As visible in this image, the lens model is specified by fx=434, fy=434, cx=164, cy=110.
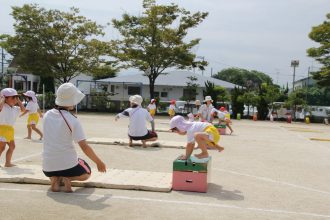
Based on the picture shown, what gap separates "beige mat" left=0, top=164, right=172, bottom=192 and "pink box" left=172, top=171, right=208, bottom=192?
0.17 m

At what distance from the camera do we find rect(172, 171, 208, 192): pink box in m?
7.28

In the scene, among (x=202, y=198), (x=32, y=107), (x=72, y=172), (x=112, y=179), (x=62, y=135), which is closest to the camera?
(x=62, y=135)

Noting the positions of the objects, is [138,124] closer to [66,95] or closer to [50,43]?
[66,95]

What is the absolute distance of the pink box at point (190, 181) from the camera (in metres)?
7.28

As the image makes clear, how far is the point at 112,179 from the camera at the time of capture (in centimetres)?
764

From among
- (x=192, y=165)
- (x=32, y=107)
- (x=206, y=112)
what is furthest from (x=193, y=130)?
(x=206, y=112)

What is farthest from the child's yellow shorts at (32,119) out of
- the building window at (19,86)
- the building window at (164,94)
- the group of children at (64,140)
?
the building window at (19,86)

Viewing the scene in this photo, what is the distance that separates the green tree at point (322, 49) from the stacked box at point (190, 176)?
37.0 metres

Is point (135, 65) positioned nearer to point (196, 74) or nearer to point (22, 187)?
point (196, 74)

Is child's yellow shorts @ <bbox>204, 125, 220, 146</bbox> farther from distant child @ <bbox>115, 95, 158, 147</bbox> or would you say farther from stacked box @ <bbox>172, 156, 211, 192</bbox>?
distant child @ <bbox>115, 95, 158, 147</bbox>

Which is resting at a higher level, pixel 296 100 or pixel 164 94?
pixel 164 94

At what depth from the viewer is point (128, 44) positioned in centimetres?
4025

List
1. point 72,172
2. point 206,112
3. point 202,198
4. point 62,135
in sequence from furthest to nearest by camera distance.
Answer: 1. point 206,112
2. point 202,198
3. point 72,172
4. point 62,135

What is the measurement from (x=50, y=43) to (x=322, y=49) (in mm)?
25754
